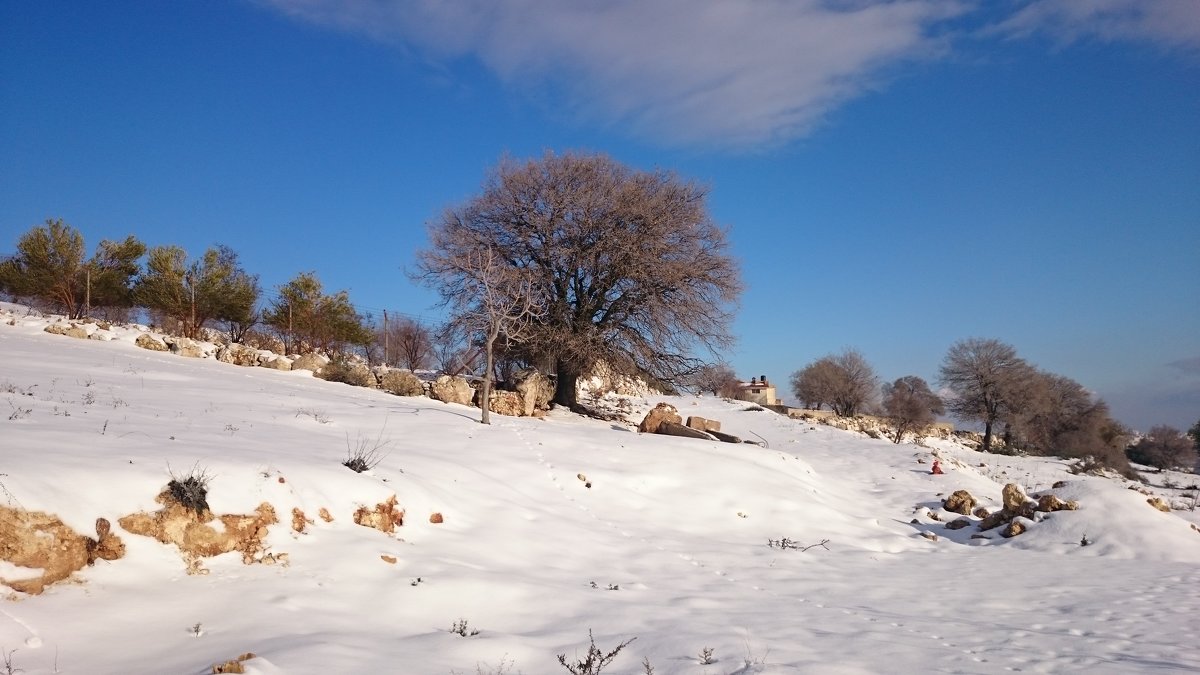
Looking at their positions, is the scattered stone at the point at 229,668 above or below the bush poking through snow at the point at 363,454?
below

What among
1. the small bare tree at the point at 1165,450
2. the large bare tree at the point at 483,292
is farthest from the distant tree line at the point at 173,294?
the small bare tree at the point at 1165,450

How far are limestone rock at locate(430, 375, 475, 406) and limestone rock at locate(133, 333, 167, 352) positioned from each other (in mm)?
8156

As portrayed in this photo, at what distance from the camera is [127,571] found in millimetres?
5426

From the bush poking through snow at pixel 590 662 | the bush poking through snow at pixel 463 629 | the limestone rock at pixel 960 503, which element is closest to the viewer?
the bush poking through snow at pixel 590 662

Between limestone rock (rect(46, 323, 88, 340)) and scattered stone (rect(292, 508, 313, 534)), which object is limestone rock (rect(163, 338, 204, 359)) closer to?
limestone rock (rect(46, 323, 88, 340))

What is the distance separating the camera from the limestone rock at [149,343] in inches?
808

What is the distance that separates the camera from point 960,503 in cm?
1445

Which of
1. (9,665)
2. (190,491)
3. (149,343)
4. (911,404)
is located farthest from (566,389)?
(911,404)

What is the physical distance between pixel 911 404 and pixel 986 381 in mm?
4596

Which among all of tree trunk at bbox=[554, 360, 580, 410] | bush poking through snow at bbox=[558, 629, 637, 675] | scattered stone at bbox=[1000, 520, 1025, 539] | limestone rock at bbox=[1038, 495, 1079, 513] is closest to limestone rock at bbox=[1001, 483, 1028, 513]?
limestone rock at bbox=[1038, 495, 1079, 513]

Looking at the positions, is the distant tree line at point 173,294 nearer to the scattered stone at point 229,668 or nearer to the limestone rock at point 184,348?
the limestone rock at point 184,348

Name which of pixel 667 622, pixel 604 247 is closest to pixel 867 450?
pixel 604 247

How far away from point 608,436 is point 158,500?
37.5ft

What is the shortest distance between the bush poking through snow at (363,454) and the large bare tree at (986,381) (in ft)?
127
